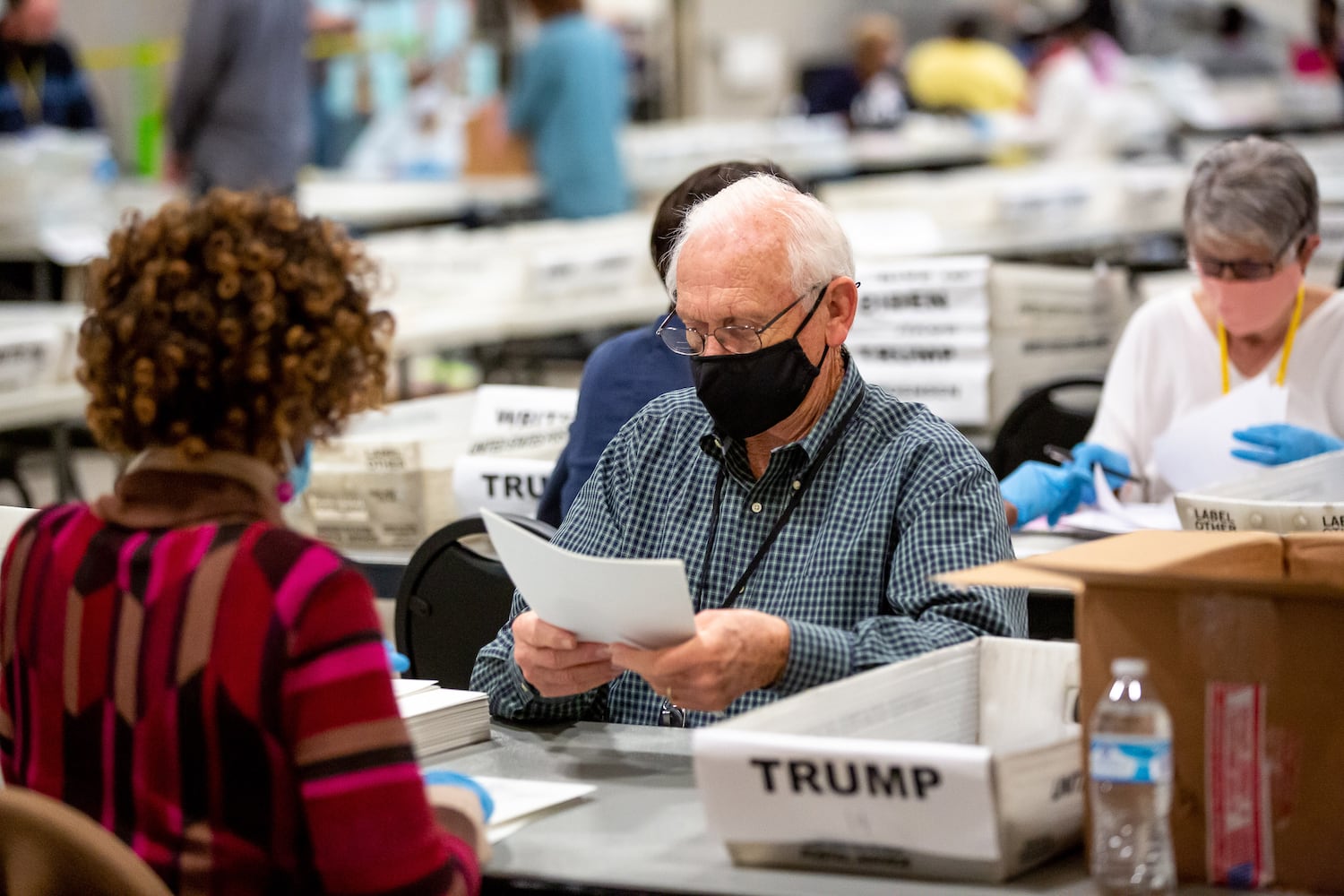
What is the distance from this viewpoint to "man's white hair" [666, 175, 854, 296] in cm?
225

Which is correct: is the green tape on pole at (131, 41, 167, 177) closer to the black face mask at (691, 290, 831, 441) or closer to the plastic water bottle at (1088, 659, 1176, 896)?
the black face mask at (691, 290, 831, 441)

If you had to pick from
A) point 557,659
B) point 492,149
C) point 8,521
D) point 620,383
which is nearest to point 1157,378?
point 620,383

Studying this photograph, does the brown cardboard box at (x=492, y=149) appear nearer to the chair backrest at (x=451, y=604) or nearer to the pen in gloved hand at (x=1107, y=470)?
the pen in gloved hand at (x=1107, y=470)

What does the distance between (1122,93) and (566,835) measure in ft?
35.4

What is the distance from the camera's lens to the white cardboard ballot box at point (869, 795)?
5.07ft

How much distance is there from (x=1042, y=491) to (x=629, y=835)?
160 cm

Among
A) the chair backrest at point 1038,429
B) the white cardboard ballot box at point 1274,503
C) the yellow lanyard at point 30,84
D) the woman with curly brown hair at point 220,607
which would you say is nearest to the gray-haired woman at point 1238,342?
the chair backrest at point 1038,429

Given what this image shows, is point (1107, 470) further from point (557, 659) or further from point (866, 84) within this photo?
point (866, 84)

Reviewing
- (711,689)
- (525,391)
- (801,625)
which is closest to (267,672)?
(711,689)

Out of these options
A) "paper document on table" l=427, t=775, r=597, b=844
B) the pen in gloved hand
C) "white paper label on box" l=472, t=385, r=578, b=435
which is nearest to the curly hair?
"paper document on table" l=427, t=775, r=597, b=844

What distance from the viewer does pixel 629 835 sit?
179 centimetres

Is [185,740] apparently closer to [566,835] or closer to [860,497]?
[566,835]

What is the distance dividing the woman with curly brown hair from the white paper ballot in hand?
29cm

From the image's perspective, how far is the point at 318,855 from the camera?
1.47m
